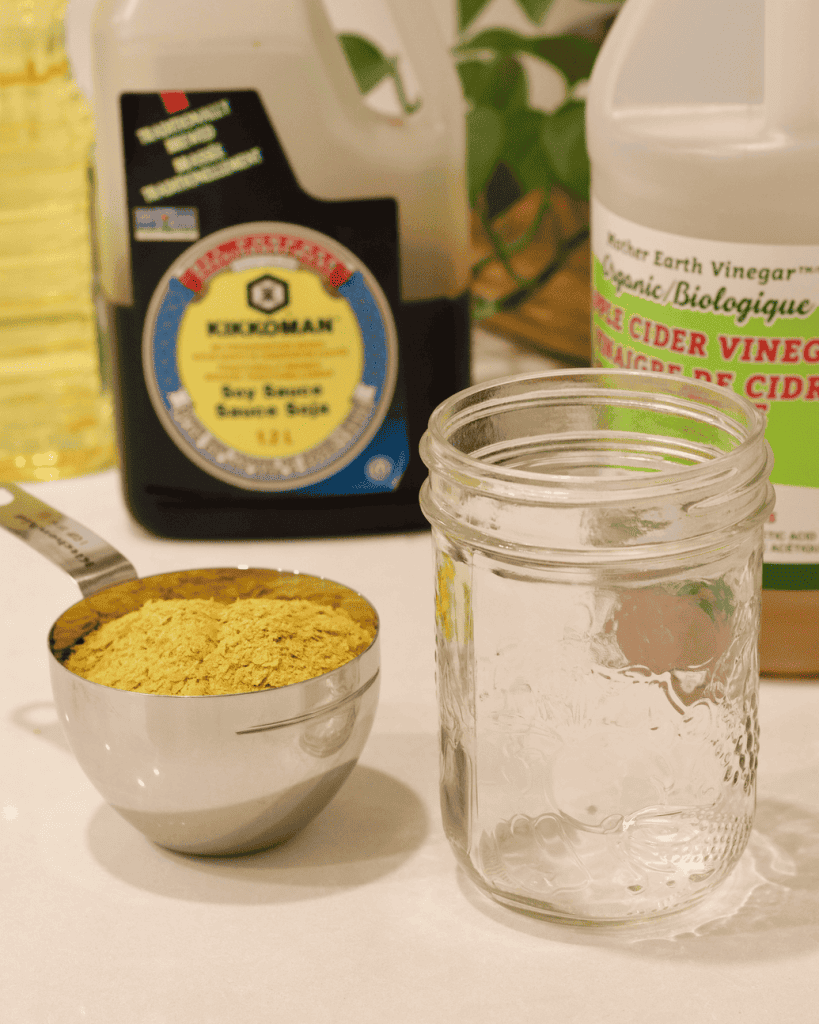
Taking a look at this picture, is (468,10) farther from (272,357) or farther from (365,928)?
(365,928)

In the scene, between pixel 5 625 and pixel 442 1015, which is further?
pixel 5 625

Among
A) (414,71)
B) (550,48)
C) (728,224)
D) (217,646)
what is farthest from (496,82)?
(217,646)

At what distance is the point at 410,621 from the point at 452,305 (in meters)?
0.16

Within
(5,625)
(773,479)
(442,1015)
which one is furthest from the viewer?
(5,625)

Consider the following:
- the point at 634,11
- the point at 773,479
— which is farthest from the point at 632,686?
the point at 634,11

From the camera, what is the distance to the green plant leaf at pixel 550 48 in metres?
0.82

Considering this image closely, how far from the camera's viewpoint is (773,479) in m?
0.50

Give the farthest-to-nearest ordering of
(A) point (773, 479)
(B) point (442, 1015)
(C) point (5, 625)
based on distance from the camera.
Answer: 1. (C) point (5, 625)
2. (A) point (773, 479)
3. (B) point (442, 1015)

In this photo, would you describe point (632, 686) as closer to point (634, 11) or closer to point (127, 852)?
point (127, 852)

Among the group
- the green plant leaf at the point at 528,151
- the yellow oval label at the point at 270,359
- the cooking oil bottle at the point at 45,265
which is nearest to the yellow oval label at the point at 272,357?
the yellow oval label at the point at 270,359

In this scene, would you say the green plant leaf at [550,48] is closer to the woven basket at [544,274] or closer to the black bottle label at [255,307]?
the woven basket at [544,274]

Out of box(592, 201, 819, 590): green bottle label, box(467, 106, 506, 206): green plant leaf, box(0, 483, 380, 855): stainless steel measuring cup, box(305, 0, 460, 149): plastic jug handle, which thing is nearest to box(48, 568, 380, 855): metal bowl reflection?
box(0, 483, 380, 855): stainless steel measuring cup

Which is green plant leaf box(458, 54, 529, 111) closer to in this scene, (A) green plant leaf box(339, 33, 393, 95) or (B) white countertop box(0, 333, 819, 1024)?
(A) green plant leaf box(339, 33, 393, 95)

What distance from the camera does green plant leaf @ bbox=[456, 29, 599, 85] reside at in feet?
2.68
